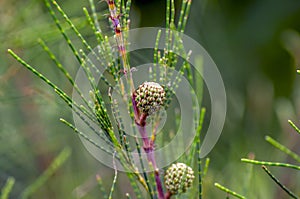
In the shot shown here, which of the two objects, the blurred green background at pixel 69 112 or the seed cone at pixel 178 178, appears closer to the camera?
the seed cone at pixel 178 178

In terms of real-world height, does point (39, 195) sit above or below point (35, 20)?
below

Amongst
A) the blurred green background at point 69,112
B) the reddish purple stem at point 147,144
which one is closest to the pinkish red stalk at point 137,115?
the reddish purple stem at point 147,144

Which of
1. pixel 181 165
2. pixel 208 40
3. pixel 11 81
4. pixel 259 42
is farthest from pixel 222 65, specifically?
pixel 181 165

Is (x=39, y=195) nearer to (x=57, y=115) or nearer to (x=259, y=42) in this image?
(x=57, y=115)

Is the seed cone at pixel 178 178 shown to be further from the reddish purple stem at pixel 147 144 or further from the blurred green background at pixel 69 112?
the blurred green background at pixel 69 112

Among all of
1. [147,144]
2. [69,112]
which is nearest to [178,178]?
[147,144]
